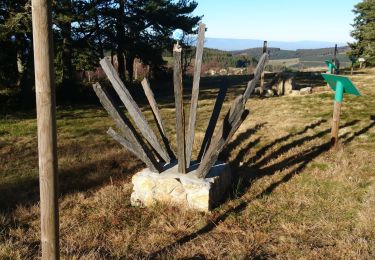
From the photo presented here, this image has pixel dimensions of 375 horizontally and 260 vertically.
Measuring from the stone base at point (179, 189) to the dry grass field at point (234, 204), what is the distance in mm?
150

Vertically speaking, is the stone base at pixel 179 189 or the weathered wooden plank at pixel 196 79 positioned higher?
the weathered wooden plank at pixel 196 79

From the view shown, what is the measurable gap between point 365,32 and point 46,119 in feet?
126

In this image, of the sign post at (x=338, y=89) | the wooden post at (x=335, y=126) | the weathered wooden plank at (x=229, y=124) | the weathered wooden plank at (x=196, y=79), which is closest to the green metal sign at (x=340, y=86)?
the sign post at (x=338, y=89)

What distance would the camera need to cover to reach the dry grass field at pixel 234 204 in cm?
425

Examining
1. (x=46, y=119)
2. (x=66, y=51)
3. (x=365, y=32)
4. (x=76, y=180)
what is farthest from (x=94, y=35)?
(x=365, y=32)

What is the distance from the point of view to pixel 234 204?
5.64 meters

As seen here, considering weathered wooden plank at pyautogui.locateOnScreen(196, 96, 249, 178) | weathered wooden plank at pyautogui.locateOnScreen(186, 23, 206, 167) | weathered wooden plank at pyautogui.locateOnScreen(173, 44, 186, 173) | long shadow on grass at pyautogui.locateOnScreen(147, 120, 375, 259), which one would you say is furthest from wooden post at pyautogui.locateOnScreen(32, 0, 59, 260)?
weathered wooden plank at pyautogui.locateOnScreen(196, 96, 249, 178)

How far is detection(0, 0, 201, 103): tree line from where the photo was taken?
49.7ft

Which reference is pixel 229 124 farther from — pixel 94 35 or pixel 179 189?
pixel 94 35

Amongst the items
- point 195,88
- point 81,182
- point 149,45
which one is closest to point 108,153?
point 81,182

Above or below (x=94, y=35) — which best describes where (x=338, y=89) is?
below

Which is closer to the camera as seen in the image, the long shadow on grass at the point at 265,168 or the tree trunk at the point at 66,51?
the long shadow on grass at the point at 265,168

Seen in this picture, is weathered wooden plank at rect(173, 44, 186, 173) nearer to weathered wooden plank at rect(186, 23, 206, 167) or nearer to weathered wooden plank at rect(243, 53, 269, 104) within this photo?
weathered wooden plank at rect(186, 23, 206, 167)

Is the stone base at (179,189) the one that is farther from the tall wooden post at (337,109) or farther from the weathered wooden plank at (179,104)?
the tall wooden post at (337,109)
